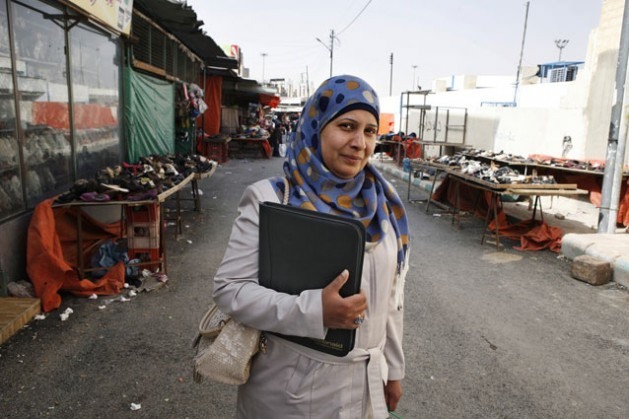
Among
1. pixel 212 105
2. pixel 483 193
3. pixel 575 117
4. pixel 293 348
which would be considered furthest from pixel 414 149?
pixel 293 348

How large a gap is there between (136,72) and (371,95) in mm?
7536

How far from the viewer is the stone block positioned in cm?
555

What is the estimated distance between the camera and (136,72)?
26.5 ft

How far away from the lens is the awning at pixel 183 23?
7652 millimetres

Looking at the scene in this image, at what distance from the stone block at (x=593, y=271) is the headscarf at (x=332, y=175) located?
4963 millimetres

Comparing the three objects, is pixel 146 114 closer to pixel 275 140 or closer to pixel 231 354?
pixel 231 354

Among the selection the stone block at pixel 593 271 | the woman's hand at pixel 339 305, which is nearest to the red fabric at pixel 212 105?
the stone block at pixel 593 271

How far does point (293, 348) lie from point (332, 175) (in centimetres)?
57

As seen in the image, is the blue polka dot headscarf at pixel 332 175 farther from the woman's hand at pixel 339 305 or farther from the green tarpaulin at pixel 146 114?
the green tarpaulin at pixel 146 114

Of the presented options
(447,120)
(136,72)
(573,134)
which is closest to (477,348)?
(136,72)

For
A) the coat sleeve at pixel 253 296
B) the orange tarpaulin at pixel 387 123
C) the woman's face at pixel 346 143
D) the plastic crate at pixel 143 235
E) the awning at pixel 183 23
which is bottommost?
the plastic crate at pixel 143 235

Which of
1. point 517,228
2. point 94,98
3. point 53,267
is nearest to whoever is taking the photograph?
point 53,267

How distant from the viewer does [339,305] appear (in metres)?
1.29

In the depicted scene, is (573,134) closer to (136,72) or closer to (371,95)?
(136,72)
